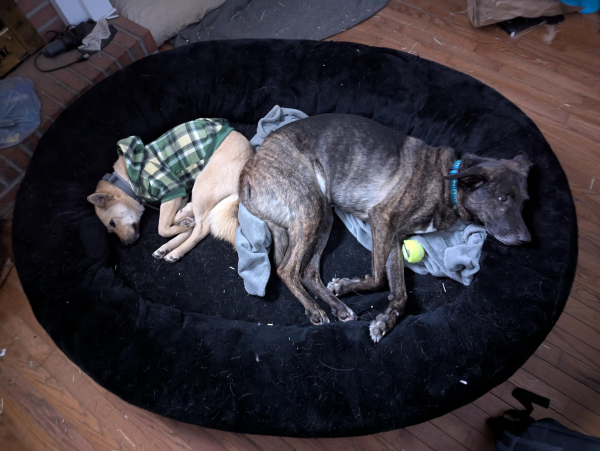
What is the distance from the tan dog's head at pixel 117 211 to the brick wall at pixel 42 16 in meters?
1.53

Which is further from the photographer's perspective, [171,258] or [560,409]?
[171,258]

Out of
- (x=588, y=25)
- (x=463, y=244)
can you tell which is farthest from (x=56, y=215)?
(x=588, y=25)

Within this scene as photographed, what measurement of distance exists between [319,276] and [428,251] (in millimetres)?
720

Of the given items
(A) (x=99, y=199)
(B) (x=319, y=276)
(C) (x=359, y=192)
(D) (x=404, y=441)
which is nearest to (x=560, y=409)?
(D) (x=404, y=441)

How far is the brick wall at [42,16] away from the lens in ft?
9.90

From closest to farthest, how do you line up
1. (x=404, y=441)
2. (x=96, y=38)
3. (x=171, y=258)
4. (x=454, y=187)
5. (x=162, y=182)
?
(x=404, y=441)
(x=454, y=187)
(x=171, y=258)
(x=162, y=182)
(x=96, y=38)

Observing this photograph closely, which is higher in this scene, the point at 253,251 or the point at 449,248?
the point at 253,251

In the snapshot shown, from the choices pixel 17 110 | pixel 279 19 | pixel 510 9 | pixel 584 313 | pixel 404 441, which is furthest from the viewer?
pixel 279 19

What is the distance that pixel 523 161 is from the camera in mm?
2250

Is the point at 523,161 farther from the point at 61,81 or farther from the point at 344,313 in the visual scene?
the point at 61,81

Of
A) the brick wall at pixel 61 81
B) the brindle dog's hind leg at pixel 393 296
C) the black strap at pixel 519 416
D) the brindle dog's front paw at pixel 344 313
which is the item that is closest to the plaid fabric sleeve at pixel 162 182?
the brick wall at pixel 61 81

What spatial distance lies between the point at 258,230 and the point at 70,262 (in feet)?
3.78

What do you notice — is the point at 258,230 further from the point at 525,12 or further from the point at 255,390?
the point at 525,12

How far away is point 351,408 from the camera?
1.83m
